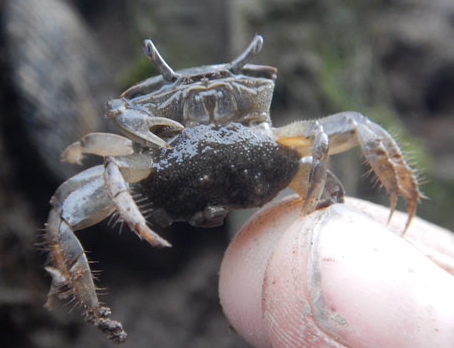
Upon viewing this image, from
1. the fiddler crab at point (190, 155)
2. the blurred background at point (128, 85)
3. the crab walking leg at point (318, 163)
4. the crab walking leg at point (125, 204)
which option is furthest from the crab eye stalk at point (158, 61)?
the blurred background at point (128, 85)

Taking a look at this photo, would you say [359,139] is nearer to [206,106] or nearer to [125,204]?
[206,106]

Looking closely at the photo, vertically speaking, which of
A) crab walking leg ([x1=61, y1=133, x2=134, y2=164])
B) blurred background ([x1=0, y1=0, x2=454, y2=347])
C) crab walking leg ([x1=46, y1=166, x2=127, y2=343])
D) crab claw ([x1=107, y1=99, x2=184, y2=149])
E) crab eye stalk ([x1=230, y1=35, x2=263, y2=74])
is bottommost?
blurred background ([x1=0, y1=0, x2=454, y2=347])

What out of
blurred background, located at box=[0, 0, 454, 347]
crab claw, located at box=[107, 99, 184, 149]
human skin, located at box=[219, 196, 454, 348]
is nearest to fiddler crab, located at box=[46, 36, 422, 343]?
crab claw, located at box=[107, 99, 184, 149]

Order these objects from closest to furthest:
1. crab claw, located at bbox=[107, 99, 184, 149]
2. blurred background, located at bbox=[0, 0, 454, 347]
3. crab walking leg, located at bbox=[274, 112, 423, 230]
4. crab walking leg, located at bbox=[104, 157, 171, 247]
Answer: crab walking leg, located at bbox=[104, 157, 171, 247] < crab claw, located at bbox=[107, 99, 184, 149] < crab walking leg, located at bbox=[274, 112, 423, 230] < blurred background, located at bbox=[0, 0, 454, 347]

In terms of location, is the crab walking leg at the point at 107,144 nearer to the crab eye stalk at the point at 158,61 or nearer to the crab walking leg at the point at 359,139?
the crab eye stalk at the point at 158,61

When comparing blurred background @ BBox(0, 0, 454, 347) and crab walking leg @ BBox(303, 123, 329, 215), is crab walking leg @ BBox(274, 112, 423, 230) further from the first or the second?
blurred background @ BBox(0, 0, 454, 347)

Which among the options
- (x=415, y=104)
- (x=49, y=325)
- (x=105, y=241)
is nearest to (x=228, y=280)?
(x=49, y=325)

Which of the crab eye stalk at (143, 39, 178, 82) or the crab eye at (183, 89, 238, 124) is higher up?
the crab eye stalk at (143, 39, 178, 82)

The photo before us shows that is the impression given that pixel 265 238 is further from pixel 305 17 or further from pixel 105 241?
pixel 305 17
